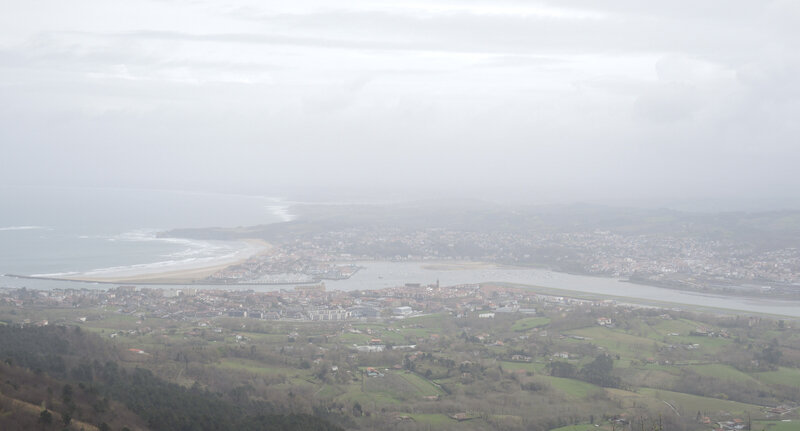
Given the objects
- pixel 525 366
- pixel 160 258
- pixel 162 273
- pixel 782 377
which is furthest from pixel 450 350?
pixel 160 258

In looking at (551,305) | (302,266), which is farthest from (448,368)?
(302,266)

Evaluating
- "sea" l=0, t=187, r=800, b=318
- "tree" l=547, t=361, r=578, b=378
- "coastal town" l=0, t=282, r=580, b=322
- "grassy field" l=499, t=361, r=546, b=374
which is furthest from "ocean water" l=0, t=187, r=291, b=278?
"tree" l=547, t=361, r=578, b=378

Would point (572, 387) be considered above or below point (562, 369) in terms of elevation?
below

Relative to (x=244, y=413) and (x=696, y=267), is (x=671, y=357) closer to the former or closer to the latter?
(x=244, y=413)

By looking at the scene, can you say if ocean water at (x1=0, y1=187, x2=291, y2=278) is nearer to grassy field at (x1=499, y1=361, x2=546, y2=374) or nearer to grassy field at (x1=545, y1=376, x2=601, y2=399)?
grassy field at (x1=499, y1=361, x2=546, y2=374)

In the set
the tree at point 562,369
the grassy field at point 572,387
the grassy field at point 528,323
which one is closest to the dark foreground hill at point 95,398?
the grassy field at point 572,387

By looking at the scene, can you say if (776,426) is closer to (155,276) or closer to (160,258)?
(155,276)
